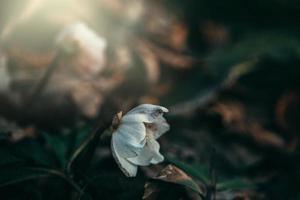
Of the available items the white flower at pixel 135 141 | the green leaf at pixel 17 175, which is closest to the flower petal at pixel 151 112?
the white flower at pixel 135 141

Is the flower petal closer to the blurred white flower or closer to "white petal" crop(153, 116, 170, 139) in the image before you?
"white petal" crop(153, 116, 170, 139)

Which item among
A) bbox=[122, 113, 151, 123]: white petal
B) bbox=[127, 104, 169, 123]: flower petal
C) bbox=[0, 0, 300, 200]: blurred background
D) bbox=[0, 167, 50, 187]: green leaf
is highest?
bbox=[127, 104, 169, 123]: flower petal

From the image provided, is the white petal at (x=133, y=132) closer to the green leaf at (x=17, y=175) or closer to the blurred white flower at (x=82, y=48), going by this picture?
the green leaf at (x=17, y=175)

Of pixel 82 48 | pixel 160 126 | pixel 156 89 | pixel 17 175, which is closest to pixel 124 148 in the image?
pixel 160 126

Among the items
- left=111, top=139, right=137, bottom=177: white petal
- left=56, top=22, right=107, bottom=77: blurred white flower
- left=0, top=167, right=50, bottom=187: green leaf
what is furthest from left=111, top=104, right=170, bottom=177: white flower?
left=56, top=22, right=107, bottom=77: blurred white flower

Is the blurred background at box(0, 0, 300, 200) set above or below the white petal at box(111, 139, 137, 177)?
below

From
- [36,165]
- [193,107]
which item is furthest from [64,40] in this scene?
[36,165]

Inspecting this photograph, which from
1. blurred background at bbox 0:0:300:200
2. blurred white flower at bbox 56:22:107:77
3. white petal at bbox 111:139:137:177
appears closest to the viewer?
white petal at bbox 111:139:137:177
